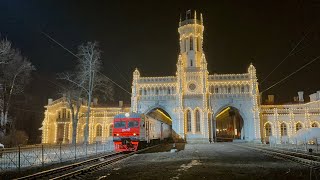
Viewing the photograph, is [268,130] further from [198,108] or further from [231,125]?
[231,125]

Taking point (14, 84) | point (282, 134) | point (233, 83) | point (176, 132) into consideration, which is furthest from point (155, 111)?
point (14, 84)

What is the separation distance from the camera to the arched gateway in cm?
5822

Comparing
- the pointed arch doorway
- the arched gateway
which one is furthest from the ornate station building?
the pointed arch doorway

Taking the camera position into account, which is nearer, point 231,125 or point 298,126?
point 298,126

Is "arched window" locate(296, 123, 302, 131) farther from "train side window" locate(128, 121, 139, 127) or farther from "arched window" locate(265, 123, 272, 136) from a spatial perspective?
"train side window" locate(128, 121, 139, 127)

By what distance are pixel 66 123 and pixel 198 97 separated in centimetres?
2391

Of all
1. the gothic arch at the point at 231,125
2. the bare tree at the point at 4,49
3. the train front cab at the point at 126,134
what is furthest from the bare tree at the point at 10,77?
the gothic arch at the point at 231,125

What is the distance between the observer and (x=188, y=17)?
66.3 metres

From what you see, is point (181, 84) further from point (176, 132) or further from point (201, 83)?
point (176, 132)

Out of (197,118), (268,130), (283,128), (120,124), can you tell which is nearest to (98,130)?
(197,118)

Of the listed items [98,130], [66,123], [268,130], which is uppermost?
[66,123]

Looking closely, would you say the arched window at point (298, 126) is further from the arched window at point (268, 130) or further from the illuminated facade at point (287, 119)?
the arched window at point (268, 130)

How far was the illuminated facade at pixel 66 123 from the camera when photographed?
192ft

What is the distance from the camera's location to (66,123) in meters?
58.5
